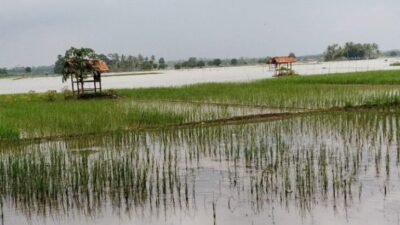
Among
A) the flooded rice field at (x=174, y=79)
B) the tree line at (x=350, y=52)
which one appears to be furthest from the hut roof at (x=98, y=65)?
the tree line at (x=350, y=52)

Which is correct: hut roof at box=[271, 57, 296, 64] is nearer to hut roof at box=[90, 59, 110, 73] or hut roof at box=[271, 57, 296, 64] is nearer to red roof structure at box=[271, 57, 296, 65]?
red roof structure at box=[271, 57, 296, 65]

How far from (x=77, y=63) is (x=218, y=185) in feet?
58.3

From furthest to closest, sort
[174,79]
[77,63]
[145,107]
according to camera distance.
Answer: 1. [174,79]
2. [77,63]
3. [145,107]

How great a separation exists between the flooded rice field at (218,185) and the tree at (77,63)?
13534mm

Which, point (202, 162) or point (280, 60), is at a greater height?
point (280, 60)

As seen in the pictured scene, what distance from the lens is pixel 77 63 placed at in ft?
80.2

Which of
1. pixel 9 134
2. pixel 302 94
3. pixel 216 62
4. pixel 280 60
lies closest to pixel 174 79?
pixel 280 60

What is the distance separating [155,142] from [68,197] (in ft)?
15.1

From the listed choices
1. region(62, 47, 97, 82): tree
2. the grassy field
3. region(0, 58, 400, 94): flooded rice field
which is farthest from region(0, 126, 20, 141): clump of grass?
region(0, 58, 400, 94): flooded rice field

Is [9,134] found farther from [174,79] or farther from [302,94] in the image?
[174,79]

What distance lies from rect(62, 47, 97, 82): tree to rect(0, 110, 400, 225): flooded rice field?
13534 millimetres

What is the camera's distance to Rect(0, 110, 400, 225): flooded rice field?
21.4 feet

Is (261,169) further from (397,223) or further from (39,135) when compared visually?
(39,135)

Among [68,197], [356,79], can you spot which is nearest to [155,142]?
[68,197]
